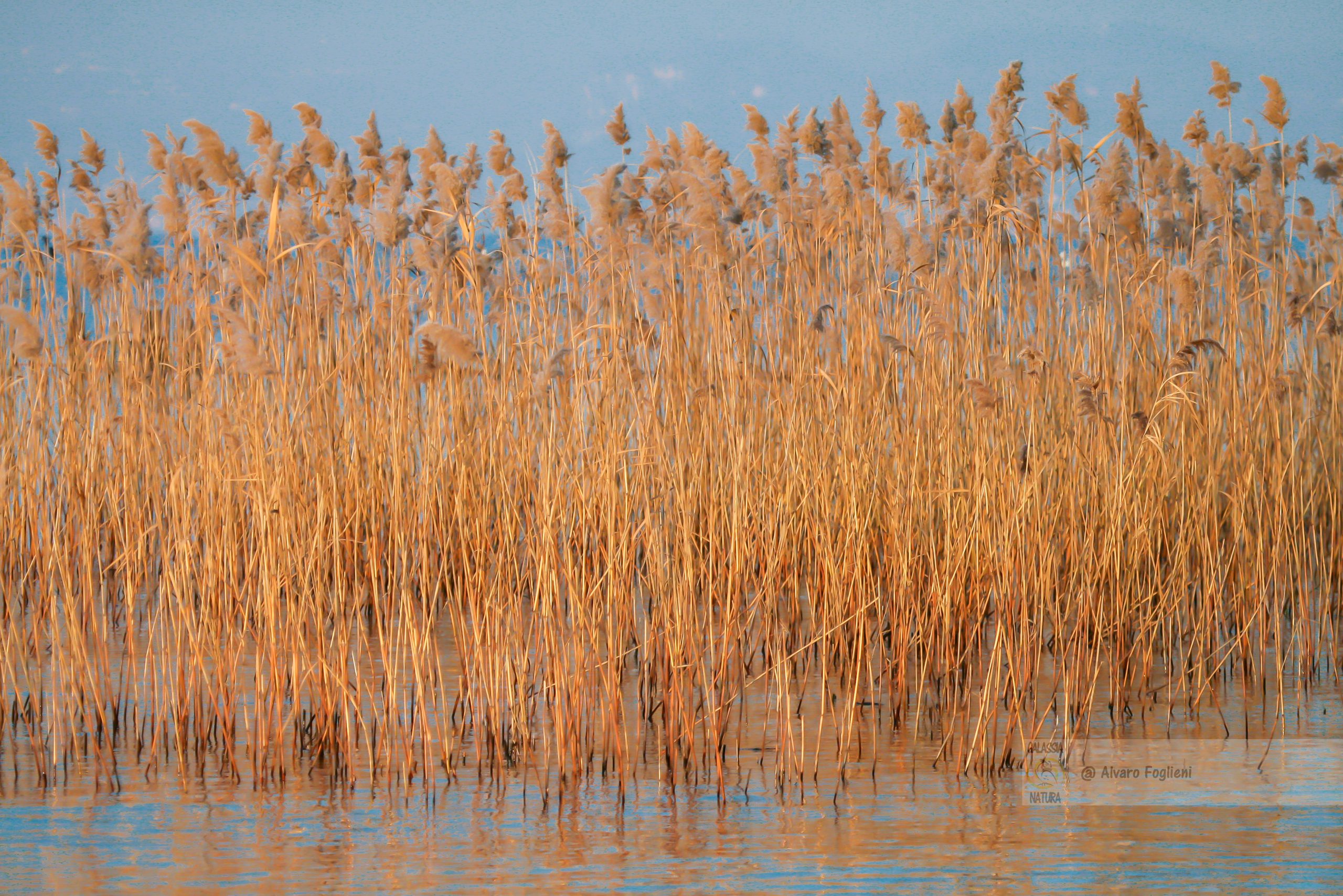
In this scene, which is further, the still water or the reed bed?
the reed bed

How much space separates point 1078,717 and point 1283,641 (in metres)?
1.53

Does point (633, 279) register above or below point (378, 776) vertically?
above

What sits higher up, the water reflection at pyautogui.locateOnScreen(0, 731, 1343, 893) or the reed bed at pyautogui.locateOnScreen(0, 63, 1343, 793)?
the reed bed at pyautogui.locateOnScreen(0, 63, 1343, 793)

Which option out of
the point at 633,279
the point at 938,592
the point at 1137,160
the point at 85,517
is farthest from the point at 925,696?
the point at 85,517

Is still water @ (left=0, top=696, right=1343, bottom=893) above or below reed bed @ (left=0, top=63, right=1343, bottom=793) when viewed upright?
below

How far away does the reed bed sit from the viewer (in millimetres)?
3420

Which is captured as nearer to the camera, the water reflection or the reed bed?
the water reflection

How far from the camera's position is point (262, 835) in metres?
2.96

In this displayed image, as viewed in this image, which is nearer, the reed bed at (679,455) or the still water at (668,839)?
the still water at (668,839)

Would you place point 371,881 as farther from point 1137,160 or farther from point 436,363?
point 1137,160

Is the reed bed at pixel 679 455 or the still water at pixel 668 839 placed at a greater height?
the reed bed at pixel 679 455

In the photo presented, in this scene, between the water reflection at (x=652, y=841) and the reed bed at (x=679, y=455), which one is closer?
the water reflection at (x=652, y=841)

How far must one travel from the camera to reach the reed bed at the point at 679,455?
3.42m

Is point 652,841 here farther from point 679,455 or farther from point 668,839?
point 679,455
